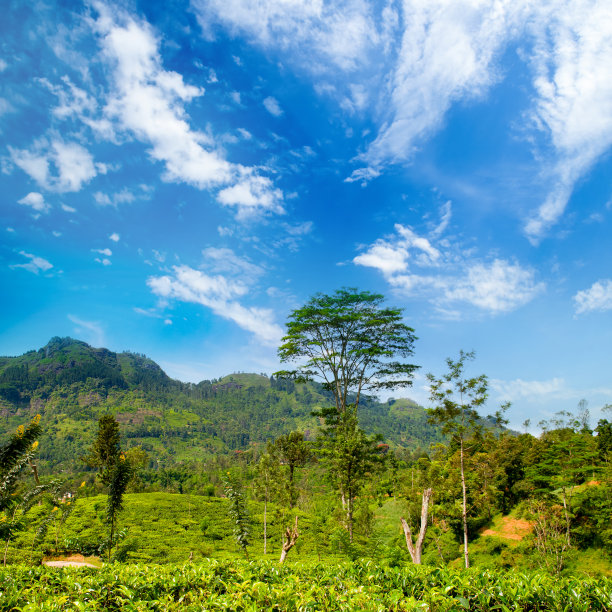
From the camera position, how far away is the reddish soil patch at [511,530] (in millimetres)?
22703

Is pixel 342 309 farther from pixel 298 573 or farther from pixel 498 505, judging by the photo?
pixel 498 505

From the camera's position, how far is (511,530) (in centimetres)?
2395

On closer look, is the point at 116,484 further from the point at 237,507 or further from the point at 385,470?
the point at 385,470

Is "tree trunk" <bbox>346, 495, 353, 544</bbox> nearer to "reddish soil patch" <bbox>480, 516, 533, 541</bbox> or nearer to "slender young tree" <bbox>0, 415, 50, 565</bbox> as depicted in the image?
"slender young tree" <bbox>0, 415, 50, 565</bbox>

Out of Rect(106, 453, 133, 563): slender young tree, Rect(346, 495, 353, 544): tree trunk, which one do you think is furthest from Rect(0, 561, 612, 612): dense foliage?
Rect(346, 495, 353, 544): tree trunk

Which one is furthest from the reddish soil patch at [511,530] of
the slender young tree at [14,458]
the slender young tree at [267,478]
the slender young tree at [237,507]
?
the slender young tree at [14,458]

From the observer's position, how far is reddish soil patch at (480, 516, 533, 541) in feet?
74.5

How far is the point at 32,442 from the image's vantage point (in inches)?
472

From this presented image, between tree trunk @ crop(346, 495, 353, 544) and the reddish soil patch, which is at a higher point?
tree trunk @ crop(346, 495, 353, 544)

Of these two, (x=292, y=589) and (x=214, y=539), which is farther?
(x=214, y=539)

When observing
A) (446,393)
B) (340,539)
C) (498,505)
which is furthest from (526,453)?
(340,539)

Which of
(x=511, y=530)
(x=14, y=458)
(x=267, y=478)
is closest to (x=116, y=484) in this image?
(x=14, y=458)

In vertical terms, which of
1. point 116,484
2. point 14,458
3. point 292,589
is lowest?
point 116,484

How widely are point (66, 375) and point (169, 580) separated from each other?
237 metres
